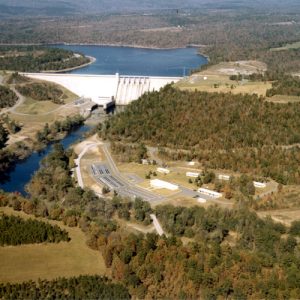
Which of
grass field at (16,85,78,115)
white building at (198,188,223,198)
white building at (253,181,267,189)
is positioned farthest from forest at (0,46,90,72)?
white building at (253,181,267,189)

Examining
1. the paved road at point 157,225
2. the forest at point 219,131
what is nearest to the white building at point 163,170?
the forest at point 219,131

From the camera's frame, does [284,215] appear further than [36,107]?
No

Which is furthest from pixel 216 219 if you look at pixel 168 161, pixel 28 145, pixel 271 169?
pixel 28 145

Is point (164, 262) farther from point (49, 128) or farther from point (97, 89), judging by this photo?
point (97, 89)

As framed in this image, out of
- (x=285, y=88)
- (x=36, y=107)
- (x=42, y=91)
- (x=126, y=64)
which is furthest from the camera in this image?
(x=126, y=64)

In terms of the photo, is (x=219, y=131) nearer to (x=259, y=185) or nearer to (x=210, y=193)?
(x=259, y=185)

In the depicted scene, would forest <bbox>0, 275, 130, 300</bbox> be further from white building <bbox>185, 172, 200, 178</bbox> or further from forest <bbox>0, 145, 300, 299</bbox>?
white building <bbox>185, 172, 200, 178</bbox>

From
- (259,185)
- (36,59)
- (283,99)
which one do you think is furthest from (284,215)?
(36,59)

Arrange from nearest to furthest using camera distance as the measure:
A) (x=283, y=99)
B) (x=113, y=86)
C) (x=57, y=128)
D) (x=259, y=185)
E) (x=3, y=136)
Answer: (x=259, y=185) < (x=3, y=136) < (x=57, y=128) < (x=283, y=99) < (x=113, y=86)
